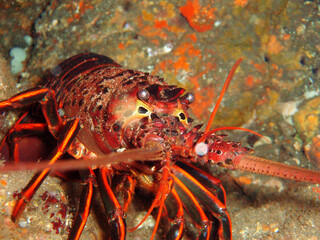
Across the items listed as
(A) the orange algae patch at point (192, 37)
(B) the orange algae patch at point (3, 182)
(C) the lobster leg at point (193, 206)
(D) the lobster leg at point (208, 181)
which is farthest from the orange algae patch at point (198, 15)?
(B) the orange algae patch at point (3, 182)

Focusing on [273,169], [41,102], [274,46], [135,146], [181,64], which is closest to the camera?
[273,169]

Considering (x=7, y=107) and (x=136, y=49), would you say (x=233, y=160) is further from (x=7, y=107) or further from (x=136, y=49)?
(x=136, y=49)

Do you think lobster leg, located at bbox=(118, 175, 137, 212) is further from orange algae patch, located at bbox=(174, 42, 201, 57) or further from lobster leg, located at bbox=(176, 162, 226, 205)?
orange algae patch, located at bbox=(174, 42, 201, 57)

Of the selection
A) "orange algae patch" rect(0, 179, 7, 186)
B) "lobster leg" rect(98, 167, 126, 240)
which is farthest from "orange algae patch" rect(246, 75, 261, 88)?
"orange algae patch" rect(0, 179, 7, 186)

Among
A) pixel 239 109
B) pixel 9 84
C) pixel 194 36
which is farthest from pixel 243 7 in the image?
pixel 9 84

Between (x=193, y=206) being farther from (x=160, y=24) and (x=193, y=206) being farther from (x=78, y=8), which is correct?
(x=78, y=8)

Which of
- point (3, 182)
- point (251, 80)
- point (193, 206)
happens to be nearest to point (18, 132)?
point (3, 182)
